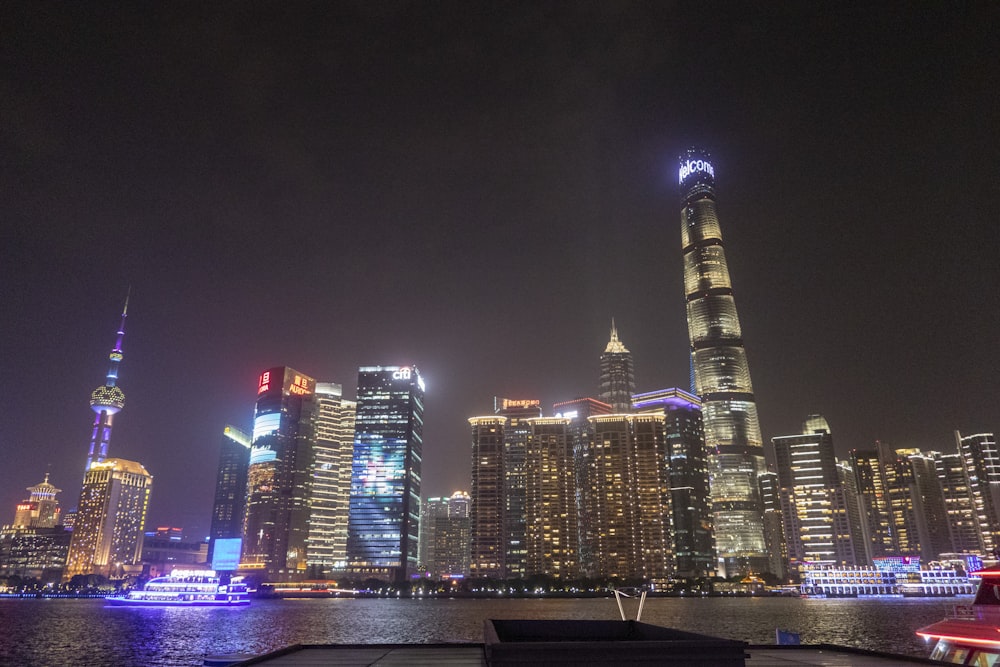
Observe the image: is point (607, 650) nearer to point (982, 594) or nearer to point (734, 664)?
point (734, 664)

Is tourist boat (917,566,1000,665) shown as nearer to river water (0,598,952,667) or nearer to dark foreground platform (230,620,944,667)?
dark foreground platform (230,620,944,667)

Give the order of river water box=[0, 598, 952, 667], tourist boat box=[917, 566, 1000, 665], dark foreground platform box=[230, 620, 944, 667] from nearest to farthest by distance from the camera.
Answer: dark foreground platform box=[230, 620, 944, 667]
tourist boat box=[917, 566, 1000, 665]
river water box=[0, 598, 952, 667]

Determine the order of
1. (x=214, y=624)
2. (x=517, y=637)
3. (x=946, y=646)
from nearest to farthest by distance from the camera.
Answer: (x=517, y=637), (x=946, y=646), (x=214, y=624)

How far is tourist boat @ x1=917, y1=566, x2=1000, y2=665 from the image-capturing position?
35562 mm

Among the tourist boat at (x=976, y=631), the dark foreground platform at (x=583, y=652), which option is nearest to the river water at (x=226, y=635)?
the tourist boat at (x=976, y=631)

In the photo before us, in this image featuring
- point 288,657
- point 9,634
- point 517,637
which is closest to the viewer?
point 517,637

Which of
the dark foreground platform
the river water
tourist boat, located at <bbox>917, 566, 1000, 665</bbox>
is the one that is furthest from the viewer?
the river water

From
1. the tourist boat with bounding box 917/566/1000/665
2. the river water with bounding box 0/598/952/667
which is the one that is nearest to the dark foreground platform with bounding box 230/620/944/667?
the tourist boat with bounding box 917/566/1000/665

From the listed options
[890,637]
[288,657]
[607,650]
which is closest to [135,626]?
[288,657]

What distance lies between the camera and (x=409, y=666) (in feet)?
73.8

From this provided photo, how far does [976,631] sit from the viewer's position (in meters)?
Answer: 36.6

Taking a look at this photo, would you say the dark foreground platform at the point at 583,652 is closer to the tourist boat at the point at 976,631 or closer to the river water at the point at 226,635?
the tourist boat at the point at 976,631

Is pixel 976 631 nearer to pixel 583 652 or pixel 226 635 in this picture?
pixel 583 652

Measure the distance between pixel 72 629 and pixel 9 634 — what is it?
34.7 ft
